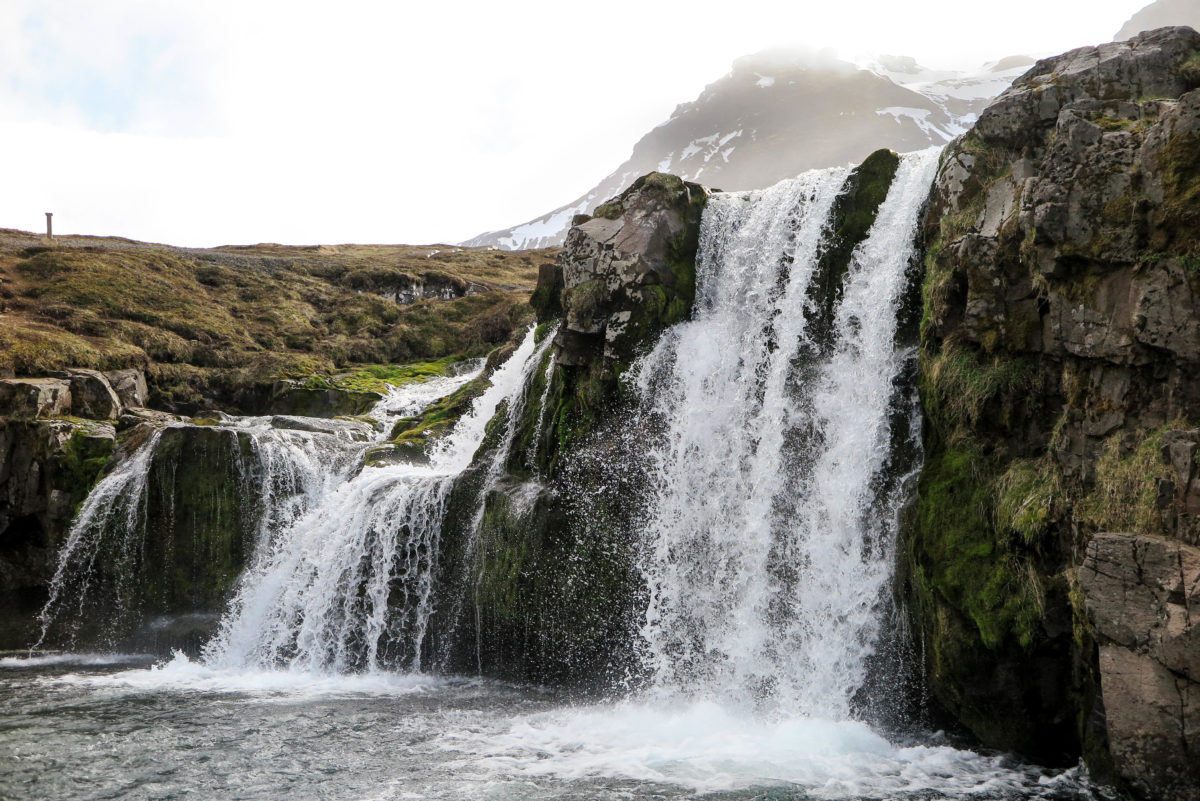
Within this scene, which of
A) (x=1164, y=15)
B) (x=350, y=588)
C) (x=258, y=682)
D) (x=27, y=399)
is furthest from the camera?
(x=1164, y=15)

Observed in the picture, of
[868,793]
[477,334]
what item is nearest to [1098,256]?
[868,793]

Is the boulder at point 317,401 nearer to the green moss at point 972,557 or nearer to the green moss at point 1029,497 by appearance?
the green moss at point 972,557

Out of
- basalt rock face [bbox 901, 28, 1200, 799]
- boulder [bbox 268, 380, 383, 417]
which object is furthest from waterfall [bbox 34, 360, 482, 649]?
basalt rock face [bbox 901, 28, 1200, 799]

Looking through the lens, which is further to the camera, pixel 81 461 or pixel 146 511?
pixel 81 461

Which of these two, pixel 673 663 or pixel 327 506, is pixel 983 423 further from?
pixel 327 506

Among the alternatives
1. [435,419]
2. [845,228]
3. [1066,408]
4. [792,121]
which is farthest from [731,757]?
[792,121]

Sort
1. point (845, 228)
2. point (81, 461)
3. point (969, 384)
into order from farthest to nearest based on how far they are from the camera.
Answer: point (81, 461)
point (845, 228)
point (969, 384)

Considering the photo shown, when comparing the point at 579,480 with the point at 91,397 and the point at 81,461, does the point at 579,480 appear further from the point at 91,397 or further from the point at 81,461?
the point at 91,397

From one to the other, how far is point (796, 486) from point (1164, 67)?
8.61m

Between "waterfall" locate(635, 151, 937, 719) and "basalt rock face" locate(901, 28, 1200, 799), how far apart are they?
3.63 feet

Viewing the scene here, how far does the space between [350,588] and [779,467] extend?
10.1 metres

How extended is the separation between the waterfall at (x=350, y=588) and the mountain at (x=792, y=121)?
101m

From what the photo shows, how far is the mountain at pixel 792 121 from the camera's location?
122125mm

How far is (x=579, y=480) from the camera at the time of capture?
17.7 metres
